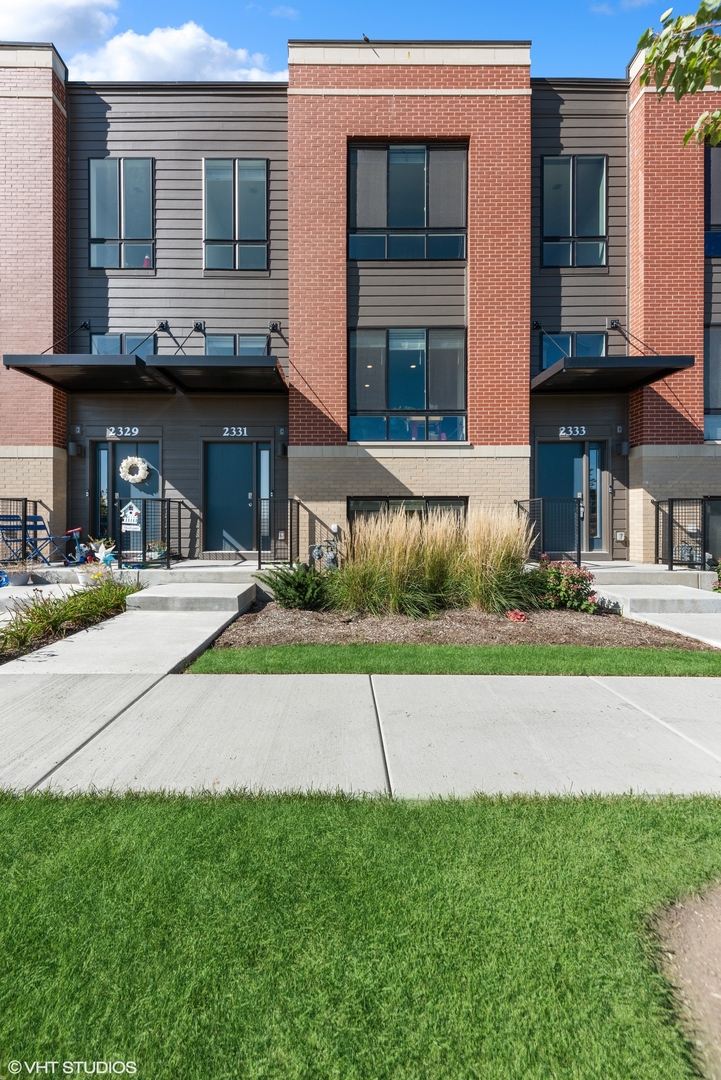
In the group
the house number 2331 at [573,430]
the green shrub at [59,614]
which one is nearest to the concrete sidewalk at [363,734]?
the green shrub at [59,614]

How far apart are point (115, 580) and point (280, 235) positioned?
8.76 m

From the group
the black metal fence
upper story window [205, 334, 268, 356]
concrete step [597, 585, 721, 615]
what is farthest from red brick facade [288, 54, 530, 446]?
concrete step [597, 585, 721, 615]

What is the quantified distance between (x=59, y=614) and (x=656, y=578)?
9.90 m

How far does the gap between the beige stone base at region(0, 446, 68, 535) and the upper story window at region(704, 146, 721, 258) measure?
15.5 m

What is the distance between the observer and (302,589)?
350 inches

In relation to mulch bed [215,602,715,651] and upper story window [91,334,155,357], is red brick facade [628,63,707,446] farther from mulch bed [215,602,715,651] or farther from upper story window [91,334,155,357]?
upper story window [91,334,155,357]

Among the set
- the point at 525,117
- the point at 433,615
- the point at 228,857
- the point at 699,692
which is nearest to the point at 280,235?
the point at 525,117

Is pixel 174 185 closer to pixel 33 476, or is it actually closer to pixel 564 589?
pixel 33 476

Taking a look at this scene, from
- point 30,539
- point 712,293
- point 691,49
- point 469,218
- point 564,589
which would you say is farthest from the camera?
point 712,293

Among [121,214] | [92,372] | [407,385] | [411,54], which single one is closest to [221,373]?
[92,372]

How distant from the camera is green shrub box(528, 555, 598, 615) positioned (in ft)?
29.4

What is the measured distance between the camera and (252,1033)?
5.61 ft

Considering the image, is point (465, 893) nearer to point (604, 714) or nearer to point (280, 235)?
point (604, 714)

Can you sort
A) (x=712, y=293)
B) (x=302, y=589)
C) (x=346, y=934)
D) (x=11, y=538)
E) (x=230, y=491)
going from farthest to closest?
1. (x=230, y=491)
2. (x=712, y=293)
3. (x=11, y=538)
4. (x=302, y=589)
5. (x=346, y=934)
